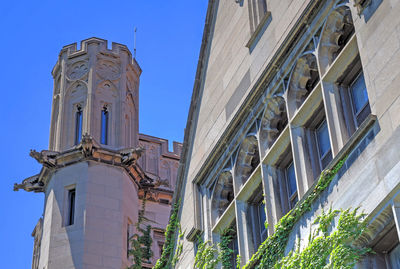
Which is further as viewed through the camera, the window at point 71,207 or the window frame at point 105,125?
the window frame at point 105,125

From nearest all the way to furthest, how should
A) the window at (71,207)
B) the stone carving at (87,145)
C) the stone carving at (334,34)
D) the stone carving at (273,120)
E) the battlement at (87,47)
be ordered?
the stone carving at (334,34), the stone carving at (273,120), the window at (71,207), the stone carving at (87,145), the battlement at (87,47)

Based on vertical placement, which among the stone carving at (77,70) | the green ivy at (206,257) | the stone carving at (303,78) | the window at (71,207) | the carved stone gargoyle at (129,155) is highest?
the stone carving at (77,70)

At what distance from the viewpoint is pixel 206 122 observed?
19.8m

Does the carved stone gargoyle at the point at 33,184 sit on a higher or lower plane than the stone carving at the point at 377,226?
higher

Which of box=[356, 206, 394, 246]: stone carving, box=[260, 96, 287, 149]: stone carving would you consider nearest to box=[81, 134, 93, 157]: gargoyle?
box=[260, 96, 287, 149]: stone carving

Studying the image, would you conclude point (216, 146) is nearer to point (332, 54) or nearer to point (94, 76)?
point (332, 54)

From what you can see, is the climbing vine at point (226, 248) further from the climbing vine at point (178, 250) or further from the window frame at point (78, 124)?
the window frame at point (78, 124)

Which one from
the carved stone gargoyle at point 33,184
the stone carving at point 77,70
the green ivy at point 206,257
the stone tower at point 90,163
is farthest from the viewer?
the stone carving at point 77,70

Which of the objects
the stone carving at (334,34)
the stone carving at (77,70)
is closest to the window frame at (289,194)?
the stone carving at (334,34)

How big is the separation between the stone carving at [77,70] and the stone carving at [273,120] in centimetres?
942

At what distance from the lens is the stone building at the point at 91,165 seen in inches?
882

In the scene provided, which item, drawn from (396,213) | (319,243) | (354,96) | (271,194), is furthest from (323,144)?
(396,213)

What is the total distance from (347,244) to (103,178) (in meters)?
11.3

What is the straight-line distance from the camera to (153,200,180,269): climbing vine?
778 inches
